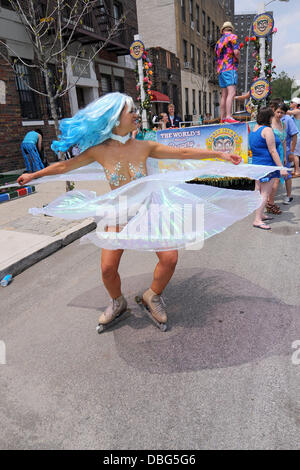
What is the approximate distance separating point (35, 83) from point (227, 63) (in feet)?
24.4

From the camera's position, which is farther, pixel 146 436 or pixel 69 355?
pixel 69 355

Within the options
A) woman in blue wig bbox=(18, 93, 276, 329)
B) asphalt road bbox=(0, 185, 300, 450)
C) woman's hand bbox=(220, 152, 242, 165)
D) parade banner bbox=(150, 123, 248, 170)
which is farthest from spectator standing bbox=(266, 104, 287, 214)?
woman in blue wig bbox=(18, 93, 276, 329)

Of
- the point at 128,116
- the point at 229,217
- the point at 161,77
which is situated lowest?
the point at 229,217

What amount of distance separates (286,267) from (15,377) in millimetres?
3150

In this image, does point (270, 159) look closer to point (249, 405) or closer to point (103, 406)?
point (249, 405)

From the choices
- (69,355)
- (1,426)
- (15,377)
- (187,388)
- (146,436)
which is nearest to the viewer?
(146,436)

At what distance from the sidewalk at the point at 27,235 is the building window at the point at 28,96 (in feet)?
19.7

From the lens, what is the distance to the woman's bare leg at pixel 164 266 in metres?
2.77

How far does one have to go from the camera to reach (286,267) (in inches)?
161

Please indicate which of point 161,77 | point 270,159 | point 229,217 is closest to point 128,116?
point 229,217

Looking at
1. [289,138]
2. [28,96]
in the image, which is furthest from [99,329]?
[28,96]

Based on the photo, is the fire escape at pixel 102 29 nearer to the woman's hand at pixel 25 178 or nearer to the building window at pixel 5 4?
the building window at pixel 5 4

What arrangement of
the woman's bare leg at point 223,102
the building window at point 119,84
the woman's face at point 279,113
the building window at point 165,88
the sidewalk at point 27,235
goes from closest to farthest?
the sidewalk at point 27,235 → the woman's face at point 279,113 → the woman's bare leg at point 223,102 → the building window at point 119,84 → the building window at point 165,88

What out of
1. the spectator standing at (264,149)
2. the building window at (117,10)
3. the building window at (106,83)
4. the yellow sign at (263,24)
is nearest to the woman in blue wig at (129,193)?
the spectator standing at (264,149)
